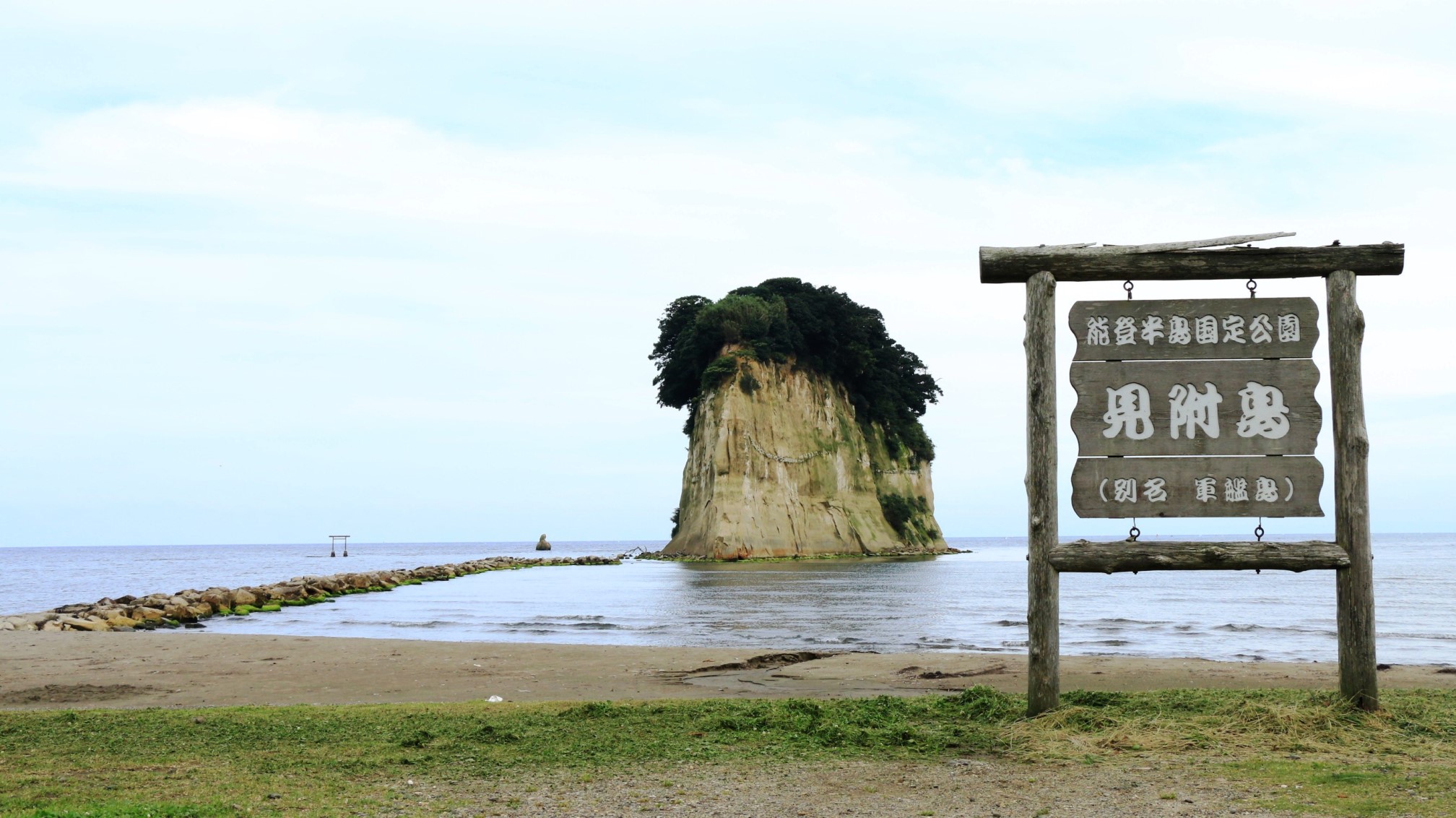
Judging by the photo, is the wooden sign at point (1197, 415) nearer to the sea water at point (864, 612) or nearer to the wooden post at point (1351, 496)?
the wooden post at point (1351, 496)

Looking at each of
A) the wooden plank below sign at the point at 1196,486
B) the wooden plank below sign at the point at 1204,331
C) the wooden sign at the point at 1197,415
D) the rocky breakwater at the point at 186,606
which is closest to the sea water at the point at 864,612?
the rocky breakwater at the point at 186,606

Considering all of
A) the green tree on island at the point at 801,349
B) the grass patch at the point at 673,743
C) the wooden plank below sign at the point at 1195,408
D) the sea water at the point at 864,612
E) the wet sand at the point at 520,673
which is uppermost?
the green tree on island at the point at 801,349

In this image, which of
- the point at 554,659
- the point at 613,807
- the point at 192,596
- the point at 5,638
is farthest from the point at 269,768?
the point at 192,596

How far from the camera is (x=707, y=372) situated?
66438mm

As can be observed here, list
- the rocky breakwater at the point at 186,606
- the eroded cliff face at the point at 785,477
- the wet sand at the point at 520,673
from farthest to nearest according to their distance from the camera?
the eroded cliff face at the point at 785,477 < the rocky breakwater at the point at 186,606 < the wet sand at the point at 520,673

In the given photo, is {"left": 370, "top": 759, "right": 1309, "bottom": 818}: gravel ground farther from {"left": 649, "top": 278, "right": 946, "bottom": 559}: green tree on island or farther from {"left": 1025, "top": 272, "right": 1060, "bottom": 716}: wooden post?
{"left": 649, "top": 278, "right": 946, "bottom": 559}: green tree on island

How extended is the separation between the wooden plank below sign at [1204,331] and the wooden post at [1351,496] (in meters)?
0.23

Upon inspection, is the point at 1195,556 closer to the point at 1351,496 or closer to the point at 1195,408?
the point at 1195,408

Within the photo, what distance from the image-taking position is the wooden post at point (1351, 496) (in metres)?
7.81

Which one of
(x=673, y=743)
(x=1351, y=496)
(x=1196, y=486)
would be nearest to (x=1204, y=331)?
(x=1196, y=486)

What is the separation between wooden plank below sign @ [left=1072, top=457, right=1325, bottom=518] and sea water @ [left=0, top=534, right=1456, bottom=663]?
374 inches

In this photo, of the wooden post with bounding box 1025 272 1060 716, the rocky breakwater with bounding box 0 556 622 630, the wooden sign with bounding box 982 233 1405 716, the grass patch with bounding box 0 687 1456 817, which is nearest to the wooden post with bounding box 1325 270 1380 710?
the wooden sign with bounding box 982 233 1405 716

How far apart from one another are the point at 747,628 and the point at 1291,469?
1455cm

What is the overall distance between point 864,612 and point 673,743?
19249mm
